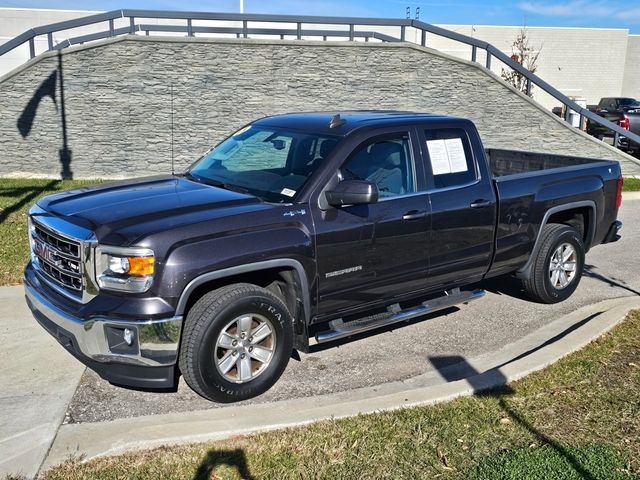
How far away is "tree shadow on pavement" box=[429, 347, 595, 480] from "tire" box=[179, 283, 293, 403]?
4.32ft

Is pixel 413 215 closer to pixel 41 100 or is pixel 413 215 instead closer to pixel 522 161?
pixel 522 161

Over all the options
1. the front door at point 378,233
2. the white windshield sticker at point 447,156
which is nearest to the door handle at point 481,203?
the white windshield sticker at point 447,156

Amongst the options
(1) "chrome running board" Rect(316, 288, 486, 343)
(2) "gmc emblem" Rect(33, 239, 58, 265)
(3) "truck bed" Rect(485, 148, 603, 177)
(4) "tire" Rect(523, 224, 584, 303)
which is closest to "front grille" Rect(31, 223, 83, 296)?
(2) "gmc emblem" Rect(33, 239, 58, 265)

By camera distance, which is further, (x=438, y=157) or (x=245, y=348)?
(x=438, y=157)

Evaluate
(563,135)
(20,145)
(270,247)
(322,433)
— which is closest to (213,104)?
(20,145)

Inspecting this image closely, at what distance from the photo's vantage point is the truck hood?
3934 millimetres

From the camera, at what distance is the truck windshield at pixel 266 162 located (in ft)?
15.5

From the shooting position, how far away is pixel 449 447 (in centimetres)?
365

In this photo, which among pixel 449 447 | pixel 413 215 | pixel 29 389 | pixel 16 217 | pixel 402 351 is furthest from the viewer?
pixel 16 217

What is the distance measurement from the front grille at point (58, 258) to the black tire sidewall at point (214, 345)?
2.94 ft

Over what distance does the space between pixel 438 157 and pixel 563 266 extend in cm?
214

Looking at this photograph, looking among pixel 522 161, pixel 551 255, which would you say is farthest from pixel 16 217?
pixel 551 255

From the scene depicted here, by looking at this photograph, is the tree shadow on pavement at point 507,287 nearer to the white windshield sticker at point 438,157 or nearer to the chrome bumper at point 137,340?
the white windshield sticker at point 438,157

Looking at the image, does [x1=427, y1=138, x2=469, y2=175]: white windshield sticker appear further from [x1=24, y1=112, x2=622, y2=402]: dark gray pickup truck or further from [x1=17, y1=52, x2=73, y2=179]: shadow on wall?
[x1=17, y1=52, x2=73, y2=179]: shadow on wall
